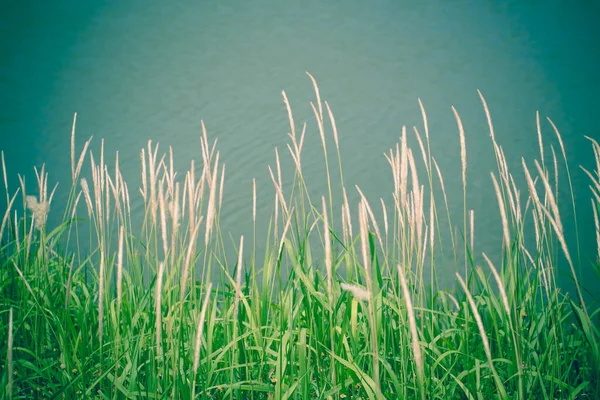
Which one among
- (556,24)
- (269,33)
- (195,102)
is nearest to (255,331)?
(195,102)

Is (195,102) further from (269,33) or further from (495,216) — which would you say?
(495,216)

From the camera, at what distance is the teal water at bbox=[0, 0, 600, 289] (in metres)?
1.88

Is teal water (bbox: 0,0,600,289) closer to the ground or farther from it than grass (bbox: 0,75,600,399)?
farther from it

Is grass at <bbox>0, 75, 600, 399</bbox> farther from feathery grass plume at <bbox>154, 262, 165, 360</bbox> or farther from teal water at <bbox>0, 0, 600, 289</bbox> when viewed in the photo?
teal water at <bbox>0, 0, 600, 289</bbox>

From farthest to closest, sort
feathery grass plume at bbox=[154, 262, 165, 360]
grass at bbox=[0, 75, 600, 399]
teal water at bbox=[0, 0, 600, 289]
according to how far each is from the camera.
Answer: teal water at bbox=[0, 0, 600, 289] < grass at bbox=[0, 75, 600, 399] < feathery grass plume at bbox=[154, 262, 165, 360]

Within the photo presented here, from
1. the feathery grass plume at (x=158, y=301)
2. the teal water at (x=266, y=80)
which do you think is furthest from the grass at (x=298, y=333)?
the teal water at (x=266, y=80)

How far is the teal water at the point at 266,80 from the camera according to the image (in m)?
1.88

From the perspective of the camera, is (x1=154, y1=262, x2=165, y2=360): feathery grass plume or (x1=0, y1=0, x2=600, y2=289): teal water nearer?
(x1=154, y1=262, x2=165, y2=360): feathery grass plume

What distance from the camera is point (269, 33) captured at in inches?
76.0

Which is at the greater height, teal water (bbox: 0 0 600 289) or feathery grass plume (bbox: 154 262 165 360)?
teal water (bbox: 0 0 600 289)

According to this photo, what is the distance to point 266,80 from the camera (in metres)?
1.94

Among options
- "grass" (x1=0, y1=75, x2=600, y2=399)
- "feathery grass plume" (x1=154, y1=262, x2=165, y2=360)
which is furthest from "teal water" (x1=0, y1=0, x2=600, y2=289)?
"feathery grass plume" (x1=154, y1=262, x2=165, y2=360)

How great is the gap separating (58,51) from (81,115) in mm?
316

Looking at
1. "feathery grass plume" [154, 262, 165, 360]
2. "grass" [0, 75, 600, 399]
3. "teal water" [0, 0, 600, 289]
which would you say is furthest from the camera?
"teal water" [0, 0, 600, 289]
